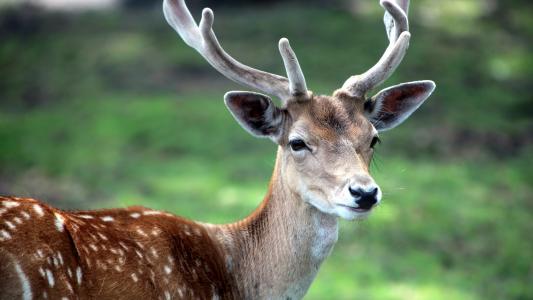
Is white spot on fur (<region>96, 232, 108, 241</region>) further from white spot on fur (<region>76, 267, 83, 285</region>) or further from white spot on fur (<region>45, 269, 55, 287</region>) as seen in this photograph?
white spot on fur (<region>45, 269, 55, 287</region>)

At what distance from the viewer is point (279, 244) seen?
5.66 m

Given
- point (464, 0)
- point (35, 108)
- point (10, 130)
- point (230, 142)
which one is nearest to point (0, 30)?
point (35, 108)

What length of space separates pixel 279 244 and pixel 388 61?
4.61 feet

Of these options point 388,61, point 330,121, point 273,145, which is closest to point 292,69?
point 330,121

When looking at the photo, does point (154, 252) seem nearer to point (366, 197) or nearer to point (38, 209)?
point (38, 209)

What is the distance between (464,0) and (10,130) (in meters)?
10.0

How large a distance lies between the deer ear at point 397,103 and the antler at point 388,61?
14cm

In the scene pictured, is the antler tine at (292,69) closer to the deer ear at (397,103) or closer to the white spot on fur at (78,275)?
the deer ear at (397,103)

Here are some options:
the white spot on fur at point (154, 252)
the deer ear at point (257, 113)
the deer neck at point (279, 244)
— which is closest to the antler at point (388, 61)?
the deer ear at point (257, 113)

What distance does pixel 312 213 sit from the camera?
18.1 feet

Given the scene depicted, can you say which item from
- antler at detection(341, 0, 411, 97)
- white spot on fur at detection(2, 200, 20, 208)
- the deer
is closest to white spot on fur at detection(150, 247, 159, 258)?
the deer

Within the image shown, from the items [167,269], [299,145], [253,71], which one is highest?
[253,71]

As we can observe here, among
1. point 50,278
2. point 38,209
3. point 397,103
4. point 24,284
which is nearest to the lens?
point 24,284

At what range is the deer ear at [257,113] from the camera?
5719 millimetres
